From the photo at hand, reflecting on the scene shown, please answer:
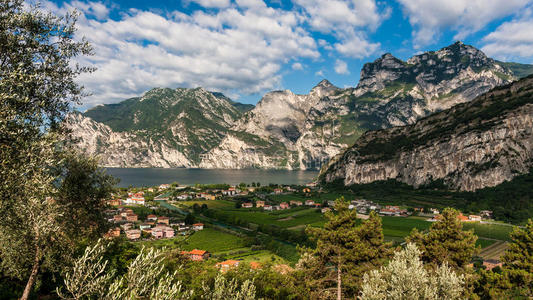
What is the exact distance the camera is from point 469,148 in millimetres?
144375

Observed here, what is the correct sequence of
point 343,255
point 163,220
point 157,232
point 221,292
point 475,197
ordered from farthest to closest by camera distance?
point 475,197
point 163,220
point 157,232
point 343,255
point 221,292

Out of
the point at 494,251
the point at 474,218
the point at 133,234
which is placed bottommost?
the point at 133,234

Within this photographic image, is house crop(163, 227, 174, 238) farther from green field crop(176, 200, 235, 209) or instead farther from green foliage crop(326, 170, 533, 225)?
green foliage crop(326, 170, 533, 225)

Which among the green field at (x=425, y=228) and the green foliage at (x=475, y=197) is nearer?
the green field at (x=425, y=228)

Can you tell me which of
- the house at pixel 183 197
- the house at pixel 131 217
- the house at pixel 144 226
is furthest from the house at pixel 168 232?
the house at pixel 183 197

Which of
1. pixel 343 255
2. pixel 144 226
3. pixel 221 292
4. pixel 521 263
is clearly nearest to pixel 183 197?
pixel 144 226

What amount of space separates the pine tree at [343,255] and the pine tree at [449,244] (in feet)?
14.9

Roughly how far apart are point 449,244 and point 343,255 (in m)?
9.36

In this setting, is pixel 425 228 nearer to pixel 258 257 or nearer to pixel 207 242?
pixel 258 257

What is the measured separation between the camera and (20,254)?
10891 millimetres

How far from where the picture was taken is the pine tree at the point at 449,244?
21516mm

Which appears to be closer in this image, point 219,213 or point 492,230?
point 492,230

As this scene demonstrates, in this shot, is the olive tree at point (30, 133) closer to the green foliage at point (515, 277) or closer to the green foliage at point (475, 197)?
the green foliage at point (515, 277)

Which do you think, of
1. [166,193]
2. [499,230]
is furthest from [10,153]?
[166,193]
